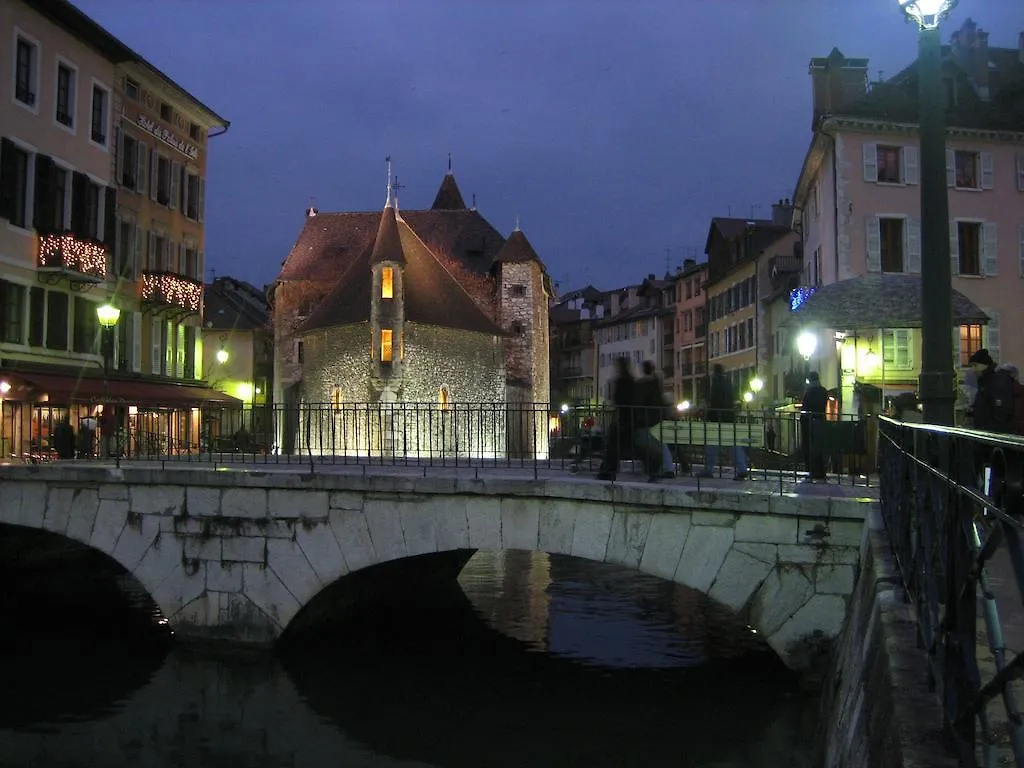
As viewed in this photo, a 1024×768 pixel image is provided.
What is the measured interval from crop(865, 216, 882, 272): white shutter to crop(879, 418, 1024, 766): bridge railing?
84.5 ft

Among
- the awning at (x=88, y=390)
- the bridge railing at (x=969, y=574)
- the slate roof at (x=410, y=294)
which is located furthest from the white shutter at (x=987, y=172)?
the bridge railing at (x=969, y=574)

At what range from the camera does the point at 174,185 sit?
3406 cm

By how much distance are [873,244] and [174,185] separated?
22.2 metres

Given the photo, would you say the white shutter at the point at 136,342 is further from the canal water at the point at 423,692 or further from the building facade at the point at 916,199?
the building facade at the point at 916,199

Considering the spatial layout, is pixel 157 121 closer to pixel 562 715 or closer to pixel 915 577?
pixel 562 715

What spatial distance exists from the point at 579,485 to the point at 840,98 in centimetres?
2587

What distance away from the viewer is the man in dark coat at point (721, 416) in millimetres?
11391

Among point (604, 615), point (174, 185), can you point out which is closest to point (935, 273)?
point (604, 615)

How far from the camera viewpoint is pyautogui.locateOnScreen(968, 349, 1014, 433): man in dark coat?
10453 mm

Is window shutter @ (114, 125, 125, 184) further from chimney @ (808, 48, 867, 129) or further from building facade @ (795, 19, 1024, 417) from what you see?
chimney @ (808, 48, 867, 129)

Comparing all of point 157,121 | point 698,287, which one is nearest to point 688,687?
point 157,121

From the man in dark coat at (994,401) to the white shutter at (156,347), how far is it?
27.2 meters

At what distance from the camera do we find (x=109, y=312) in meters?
17.5

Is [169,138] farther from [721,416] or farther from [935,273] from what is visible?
[935,273]
